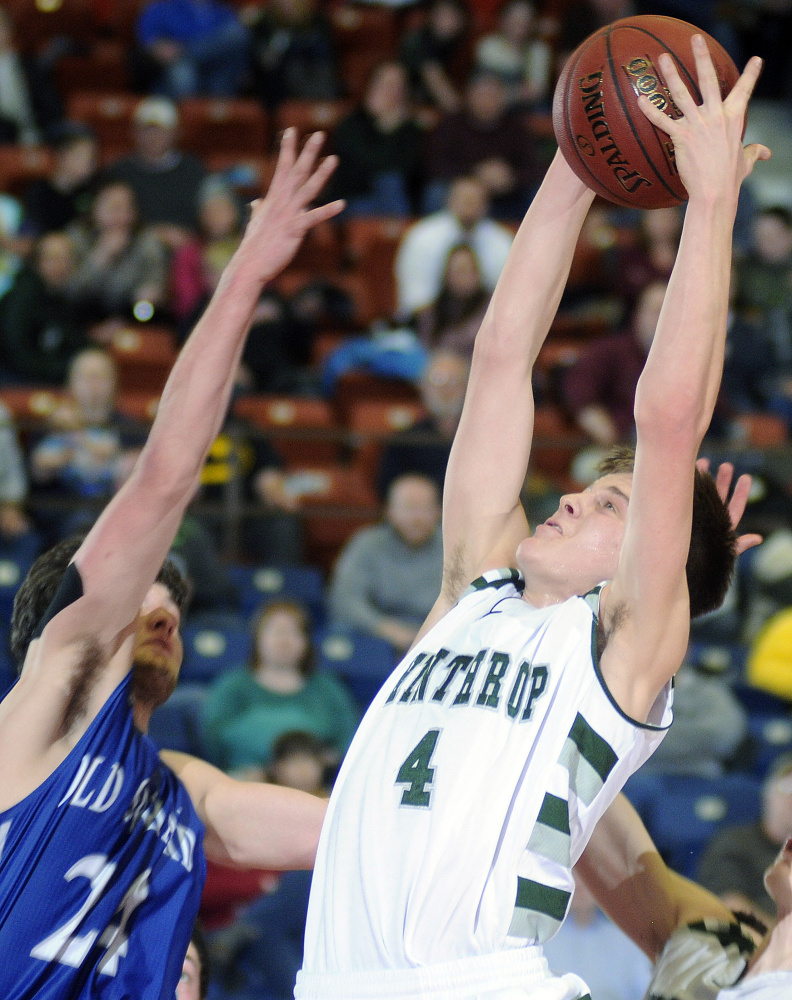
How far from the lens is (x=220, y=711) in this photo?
20.8 ft

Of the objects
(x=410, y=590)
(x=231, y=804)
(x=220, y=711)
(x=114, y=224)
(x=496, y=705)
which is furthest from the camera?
(x=114, y=224)

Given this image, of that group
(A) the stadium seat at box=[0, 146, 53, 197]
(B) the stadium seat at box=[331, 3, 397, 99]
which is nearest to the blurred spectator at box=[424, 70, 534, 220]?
(B) the stadium seat at box=[331, 3, 397, 99]

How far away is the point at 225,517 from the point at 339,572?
2.40 feet

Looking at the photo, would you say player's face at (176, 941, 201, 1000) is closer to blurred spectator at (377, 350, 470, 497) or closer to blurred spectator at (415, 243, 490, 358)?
blurred spectator at (377, 350, 470, 497)

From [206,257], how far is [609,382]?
262cm

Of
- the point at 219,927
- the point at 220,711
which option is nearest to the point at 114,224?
the point at 220,711

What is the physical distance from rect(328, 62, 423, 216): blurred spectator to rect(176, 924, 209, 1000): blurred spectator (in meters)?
7.76

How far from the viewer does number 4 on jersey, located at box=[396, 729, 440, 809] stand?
2736 millimetres

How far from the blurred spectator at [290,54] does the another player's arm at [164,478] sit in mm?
8962

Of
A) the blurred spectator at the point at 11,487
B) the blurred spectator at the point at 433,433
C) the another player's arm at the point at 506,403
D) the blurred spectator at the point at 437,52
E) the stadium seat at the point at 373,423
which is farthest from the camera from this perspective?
the blurred spectator at the point at 437,52

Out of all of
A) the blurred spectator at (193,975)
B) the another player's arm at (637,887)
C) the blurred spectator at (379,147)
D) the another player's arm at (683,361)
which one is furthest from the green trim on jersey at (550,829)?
the blurred spectator at (379,147)

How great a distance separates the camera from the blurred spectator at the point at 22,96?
34.6ft

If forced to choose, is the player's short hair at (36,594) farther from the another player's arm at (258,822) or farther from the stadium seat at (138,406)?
the stadium seat at (138,406)

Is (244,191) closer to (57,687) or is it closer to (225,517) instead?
(225,517)
